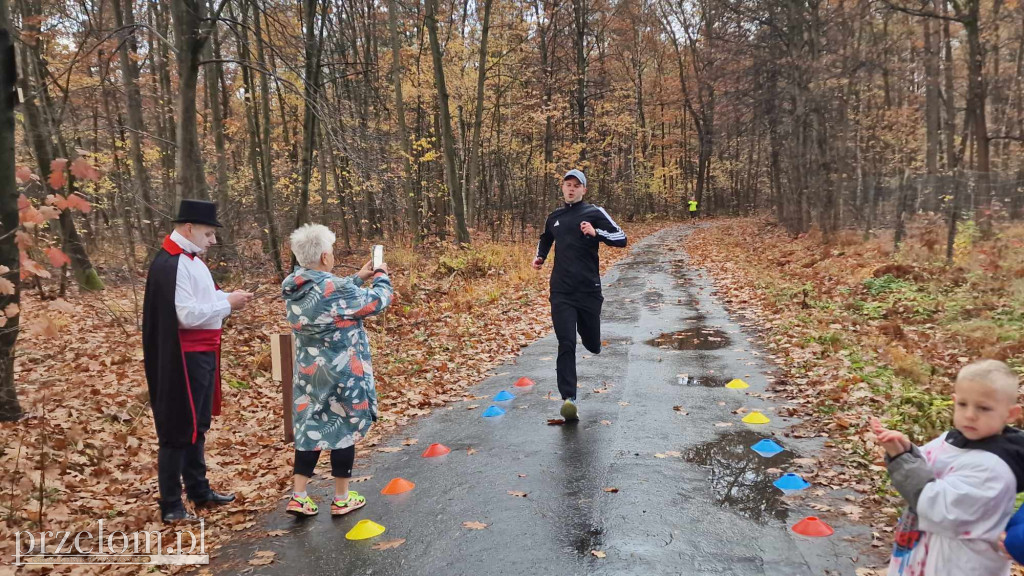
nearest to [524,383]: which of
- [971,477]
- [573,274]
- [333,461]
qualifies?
[573,274]

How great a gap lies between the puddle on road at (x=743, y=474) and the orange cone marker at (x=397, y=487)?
2.28m

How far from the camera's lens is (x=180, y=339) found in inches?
169

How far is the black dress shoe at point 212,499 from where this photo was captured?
4.73 meters

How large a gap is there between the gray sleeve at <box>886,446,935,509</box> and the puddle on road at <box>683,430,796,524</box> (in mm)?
1767

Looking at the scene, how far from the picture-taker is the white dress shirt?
4262 mm

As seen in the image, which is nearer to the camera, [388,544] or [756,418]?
[388,544]

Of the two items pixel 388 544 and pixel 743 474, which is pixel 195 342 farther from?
pixel 743 474

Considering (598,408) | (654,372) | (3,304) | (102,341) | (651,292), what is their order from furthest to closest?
(651,292) < (102,341) < (654,372) < (598,408) < (3,304)

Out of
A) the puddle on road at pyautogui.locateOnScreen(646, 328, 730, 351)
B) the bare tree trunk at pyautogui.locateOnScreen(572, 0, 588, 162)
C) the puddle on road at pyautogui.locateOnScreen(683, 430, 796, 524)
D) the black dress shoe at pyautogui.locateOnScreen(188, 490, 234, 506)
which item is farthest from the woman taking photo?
the bare tree trunk at pyautogui.locateOnScreen(572, 0, 588, 162)

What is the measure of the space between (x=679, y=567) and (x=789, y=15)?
20.5 metres

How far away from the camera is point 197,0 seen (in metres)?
8.81

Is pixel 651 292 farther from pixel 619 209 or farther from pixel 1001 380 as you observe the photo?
pixel 619 209

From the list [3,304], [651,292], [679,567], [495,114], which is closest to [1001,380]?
[679,567]

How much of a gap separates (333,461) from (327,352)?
794 millimetres
